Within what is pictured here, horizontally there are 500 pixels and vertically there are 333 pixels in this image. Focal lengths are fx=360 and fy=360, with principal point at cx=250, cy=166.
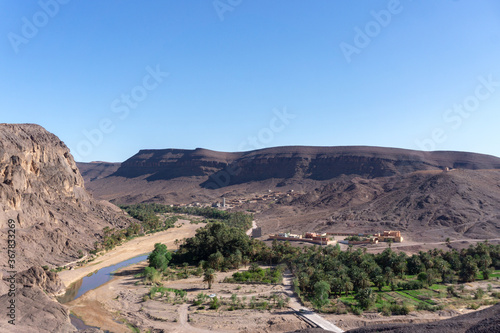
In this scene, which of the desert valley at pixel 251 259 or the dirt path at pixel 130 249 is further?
the dirt path at pixel 130 249

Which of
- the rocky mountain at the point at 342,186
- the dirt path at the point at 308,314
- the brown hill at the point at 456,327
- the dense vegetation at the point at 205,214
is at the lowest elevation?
the dirt path at the point at 308,314

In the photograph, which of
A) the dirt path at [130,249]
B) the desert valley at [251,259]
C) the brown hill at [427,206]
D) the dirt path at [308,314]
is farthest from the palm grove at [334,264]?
the brown hill at [427,206]

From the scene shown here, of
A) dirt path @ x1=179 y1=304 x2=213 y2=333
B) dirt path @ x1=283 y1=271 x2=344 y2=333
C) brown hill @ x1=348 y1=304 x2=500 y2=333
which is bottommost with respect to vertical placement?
dirt path @ x1=179 y1=304 x2=213 y2=333

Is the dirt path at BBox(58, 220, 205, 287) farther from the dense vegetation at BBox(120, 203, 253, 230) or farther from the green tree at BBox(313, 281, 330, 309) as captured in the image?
the green tree at BBox(313, 281, 330, 309)

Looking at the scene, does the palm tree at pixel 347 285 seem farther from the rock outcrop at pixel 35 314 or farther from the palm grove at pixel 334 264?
the rock outcrop at pixel 35 314

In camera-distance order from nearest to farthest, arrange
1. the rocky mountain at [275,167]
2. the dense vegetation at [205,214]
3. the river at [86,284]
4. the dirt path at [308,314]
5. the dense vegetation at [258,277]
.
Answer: the dirt path at [308,314] < the river at [86,284] < the dense vegetation at [258,277] < the dense vegetation at [205,214] < the rocky mountain at [275,167]

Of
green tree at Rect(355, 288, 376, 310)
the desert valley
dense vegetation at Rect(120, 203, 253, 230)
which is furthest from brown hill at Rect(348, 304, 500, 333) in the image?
dense vegetation at Rect(120, 203, 253, 230)
